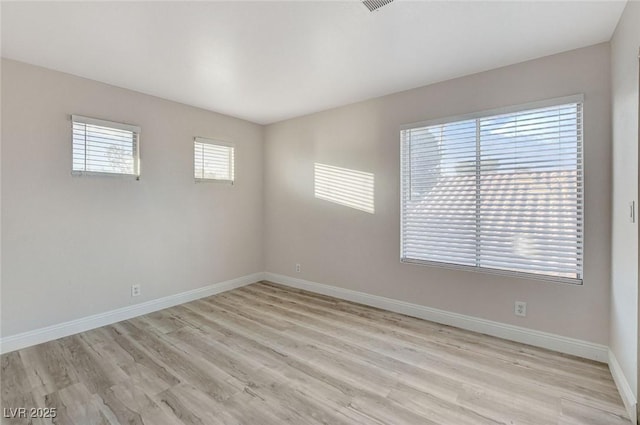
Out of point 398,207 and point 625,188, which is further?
point 398,207

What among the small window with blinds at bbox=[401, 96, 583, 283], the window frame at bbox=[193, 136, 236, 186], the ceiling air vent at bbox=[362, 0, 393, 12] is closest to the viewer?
the ceiling air vent at bbox=[362, 0, 393, 12]

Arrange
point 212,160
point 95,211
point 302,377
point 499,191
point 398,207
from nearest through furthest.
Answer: point 302,377 → point 499,191 → point 95,211 → point 398,207 → point 212,160

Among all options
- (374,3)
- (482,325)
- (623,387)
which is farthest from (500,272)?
(374,3)

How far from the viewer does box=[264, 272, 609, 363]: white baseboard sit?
2.40m

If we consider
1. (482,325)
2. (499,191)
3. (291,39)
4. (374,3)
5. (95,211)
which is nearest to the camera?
(374,3)

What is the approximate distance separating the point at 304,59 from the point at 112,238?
9.02ft

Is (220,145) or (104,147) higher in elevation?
(220,145)

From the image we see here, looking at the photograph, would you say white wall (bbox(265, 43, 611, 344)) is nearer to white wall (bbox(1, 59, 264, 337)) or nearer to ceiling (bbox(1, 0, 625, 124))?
ceiling (bbox(1, 0, 625, 124))

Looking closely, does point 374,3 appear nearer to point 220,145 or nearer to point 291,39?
point 291,39

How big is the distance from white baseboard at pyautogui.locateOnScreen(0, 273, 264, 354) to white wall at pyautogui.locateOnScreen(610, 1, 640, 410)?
13.7 feet

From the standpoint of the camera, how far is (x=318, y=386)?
6.75 feet

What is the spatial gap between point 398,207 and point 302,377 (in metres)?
2.08

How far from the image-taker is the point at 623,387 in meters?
1.90

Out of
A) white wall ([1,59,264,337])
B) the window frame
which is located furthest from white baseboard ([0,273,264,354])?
the window frame
